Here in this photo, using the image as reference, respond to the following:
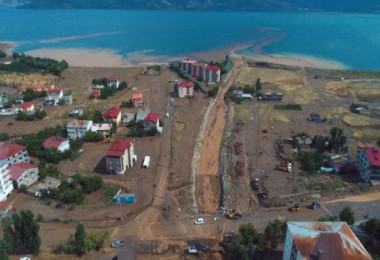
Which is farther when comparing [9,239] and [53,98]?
[53,98]

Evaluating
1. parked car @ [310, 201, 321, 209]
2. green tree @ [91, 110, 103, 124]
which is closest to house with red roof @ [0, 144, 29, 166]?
green tree @ [91, 110, 103, 124]

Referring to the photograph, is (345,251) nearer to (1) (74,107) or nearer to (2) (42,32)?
(1) (74,107)

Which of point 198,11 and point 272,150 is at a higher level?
point 198,11

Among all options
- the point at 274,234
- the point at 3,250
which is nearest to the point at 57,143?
the point at 3,250

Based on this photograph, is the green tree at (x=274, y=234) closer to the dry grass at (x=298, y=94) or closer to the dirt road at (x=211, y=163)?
the dirt road at (x=211, y=163)

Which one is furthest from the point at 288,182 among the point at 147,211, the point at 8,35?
the point at 8,35

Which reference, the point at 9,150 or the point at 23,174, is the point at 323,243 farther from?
the point at 9,150

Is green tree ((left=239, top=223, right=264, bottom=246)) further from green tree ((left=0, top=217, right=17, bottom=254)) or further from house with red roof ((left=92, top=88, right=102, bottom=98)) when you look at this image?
house with red roof ((left=92, top=88, right=102, bottom=98))
